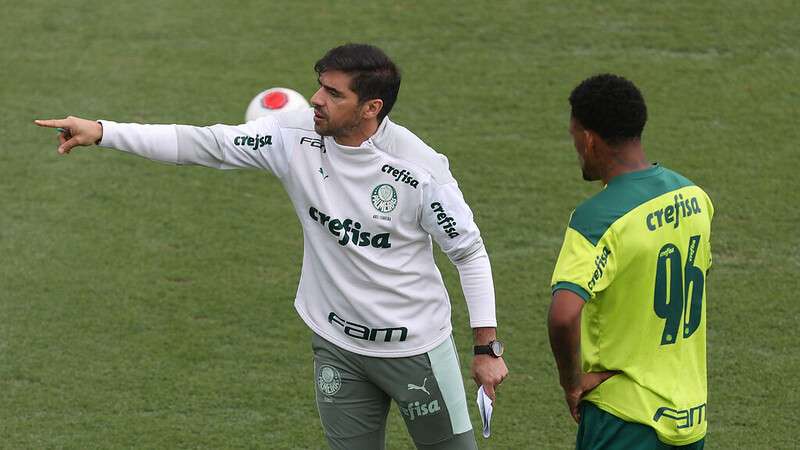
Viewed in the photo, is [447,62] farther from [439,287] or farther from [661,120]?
[439,287]

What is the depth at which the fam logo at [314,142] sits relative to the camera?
15.1 ft

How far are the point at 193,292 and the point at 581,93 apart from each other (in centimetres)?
447

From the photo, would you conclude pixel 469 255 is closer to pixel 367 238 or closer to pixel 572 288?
pixel 367 238

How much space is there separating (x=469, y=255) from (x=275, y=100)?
101 inches

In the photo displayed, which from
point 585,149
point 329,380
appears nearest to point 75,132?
point 329,380

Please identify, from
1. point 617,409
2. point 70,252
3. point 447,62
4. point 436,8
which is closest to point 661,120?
point 447,62

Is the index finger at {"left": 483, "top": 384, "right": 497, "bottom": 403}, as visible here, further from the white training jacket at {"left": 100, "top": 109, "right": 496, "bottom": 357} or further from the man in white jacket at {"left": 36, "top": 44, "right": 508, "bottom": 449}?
the white training jacket at {"left": 100, "top": 109, "right": 496, "bottom": 357}

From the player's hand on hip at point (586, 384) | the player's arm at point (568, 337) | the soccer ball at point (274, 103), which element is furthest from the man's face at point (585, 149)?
the soccer ball at point (274, 103)

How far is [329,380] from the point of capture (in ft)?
15.5

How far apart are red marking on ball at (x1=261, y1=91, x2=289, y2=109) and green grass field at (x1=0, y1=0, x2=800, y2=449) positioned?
4.78 ft

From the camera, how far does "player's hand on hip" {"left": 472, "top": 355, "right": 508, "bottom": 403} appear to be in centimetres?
449

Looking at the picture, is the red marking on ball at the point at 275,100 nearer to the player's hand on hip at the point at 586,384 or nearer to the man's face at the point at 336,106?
the man's face at the point at 336,106

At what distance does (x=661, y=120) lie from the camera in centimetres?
1023

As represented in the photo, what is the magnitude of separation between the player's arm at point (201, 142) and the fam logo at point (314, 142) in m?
0.09
